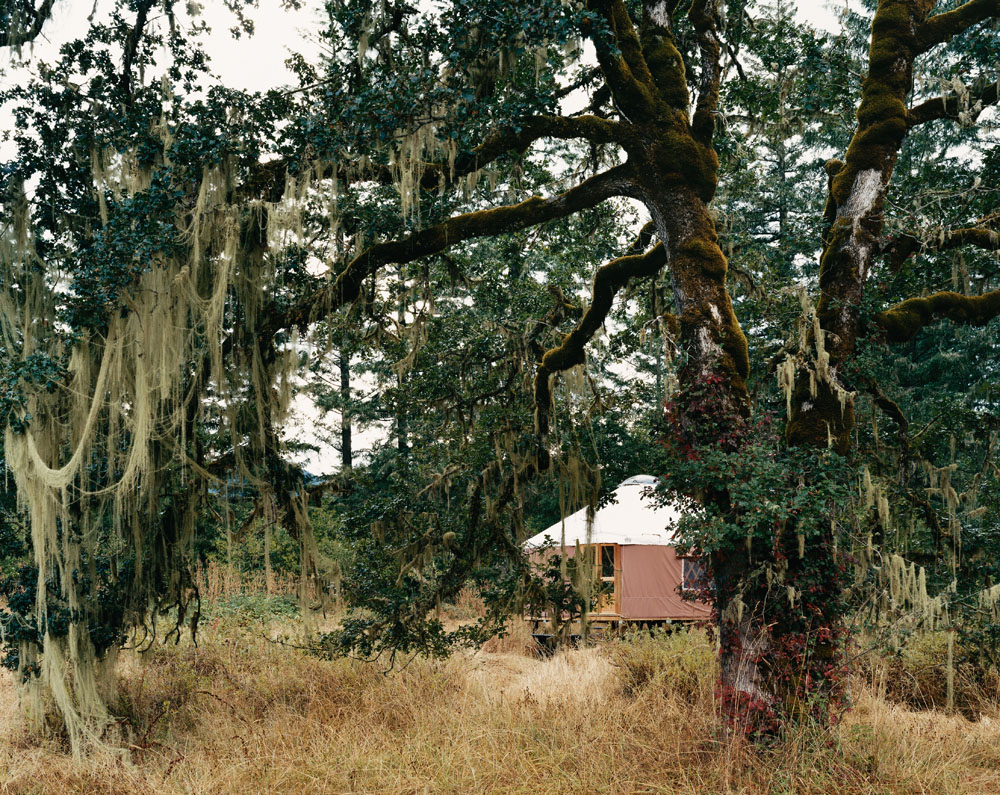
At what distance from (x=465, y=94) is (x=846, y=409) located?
134 inches

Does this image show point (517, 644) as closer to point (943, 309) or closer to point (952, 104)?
point (943, 309)

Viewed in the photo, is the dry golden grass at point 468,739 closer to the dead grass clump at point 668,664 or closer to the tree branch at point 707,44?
the dead grass clump at point 668,664

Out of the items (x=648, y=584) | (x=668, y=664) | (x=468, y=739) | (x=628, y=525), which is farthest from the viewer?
(x=628, y=525)

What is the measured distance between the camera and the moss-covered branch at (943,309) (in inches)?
233

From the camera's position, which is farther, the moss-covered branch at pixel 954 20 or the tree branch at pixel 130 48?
the moss-covered branch at pixel 954 20

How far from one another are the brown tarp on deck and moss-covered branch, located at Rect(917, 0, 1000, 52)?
398 inches

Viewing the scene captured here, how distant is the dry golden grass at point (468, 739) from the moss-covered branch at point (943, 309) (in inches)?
116

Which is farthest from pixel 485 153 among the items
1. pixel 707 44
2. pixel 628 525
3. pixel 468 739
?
pixel 628 525

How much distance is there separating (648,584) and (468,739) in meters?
9.70

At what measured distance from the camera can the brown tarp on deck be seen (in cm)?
1438

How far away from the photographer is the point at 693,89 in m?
7.35

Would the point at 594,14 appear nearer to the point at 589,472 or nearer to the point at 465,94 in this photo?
the point at 465,94

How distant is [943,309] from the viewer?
20.2 ft


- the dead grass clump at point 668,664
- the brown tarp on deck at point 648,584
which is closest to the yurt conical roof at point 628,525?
the brown tarp on deck at point 648,584
